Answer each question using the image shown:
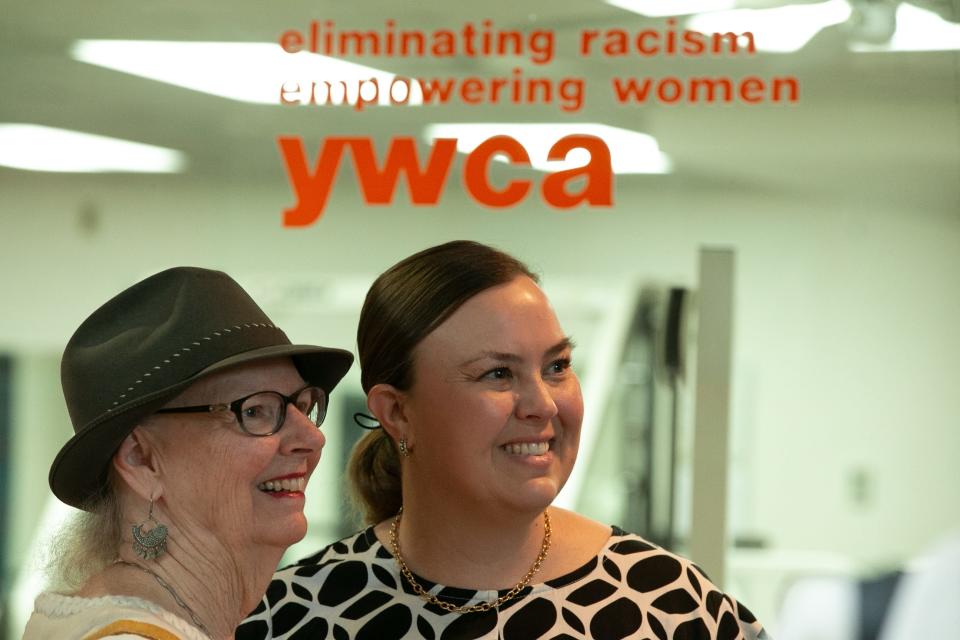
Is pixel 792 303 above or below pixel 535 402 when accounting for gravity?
above

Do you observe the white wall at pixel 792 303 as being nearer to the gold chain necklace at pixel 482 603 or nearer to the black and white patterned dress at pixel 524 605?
the black and white patterned dress at pixel 524 605

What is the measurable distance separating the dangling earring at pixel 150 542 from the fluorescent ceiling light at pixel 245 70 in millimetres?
1688

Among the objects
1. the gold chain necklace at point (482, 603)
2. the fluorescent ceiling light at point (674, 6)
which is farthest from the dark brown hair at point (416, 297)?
the fluorescent ceiling light at point (674, 6)

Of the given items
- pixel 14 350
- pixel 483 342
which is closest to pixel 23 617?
pixel 14 350

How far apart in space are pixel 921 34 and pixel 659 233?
0.76 m

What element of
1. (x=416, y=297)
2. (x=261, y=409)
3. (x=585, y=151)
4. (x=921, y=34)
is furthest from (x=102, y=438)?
(x=921, y=34)

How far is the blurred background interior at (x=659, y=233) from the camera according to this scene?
2.92 metres

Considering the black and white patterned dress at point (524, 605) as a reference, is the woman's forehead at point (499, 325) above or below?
above

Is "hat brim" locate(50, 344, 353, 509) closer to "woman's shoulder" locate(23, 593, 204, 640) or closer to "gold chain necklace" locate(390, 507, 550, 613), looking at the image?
"woman's shoulder" locate(23, 593, 204, 640)

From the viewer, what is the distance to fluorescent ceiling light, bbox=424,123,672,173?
2.99 meters

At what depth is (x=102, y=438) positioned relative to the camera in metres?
1.59

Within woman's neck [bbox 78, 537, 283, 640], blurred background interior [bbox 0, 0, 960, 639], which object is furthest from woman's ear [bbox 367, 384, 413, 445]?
blurred background interior [bbox 0, 0, 960, 639]

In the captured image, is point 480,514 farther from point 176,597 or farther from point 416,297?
point 176,597

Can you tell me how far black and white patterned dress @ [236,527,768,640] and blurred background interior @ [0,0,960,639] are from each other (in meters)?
0.75
